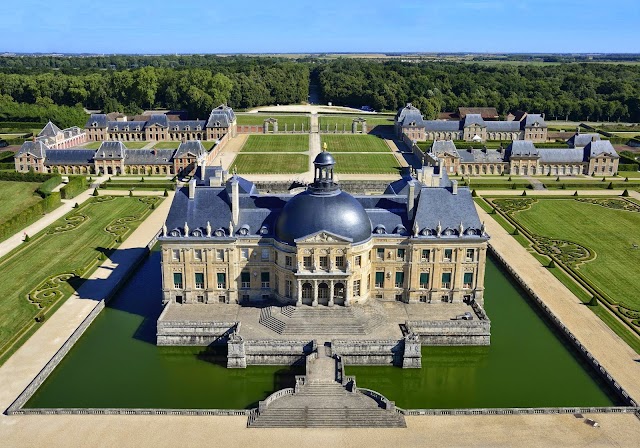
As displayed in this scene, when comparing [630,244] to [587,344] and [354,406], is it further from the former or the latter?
[354,406]

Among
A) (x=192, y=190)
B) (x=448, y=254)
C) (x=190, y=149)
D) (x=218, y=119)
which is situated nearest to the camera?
(x=448, y=254)

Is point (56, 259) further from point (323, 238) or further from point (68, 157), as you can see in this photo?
point (68, 157)

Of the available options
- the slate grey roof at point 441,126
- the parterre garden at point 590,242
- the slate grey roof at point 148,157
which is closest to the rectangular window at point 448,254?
the parterre garden at point 590,242

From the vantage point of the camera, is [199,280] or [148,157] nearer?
[199,280]

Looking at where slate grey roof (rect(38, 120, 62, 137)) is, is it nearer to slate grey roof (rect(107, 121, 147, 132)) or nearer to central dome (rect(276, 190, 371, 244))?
slate grey roof (rect(107, 121, 147, 132))

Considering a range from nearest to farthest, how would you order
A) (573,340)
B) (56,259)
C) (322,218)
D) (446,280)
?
(573,340), (322,218), (446,280), (56,259)

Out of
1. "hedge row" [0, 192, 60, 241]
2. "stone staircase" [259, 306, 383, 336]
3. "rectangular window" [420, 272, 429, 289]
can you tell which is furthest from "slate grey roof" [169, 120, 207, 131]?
"rectangular window" [420, 272, 429, 289]

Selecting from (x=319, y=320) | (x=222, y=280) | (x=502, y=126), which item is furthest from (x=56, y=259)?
(x=502, y=126)
